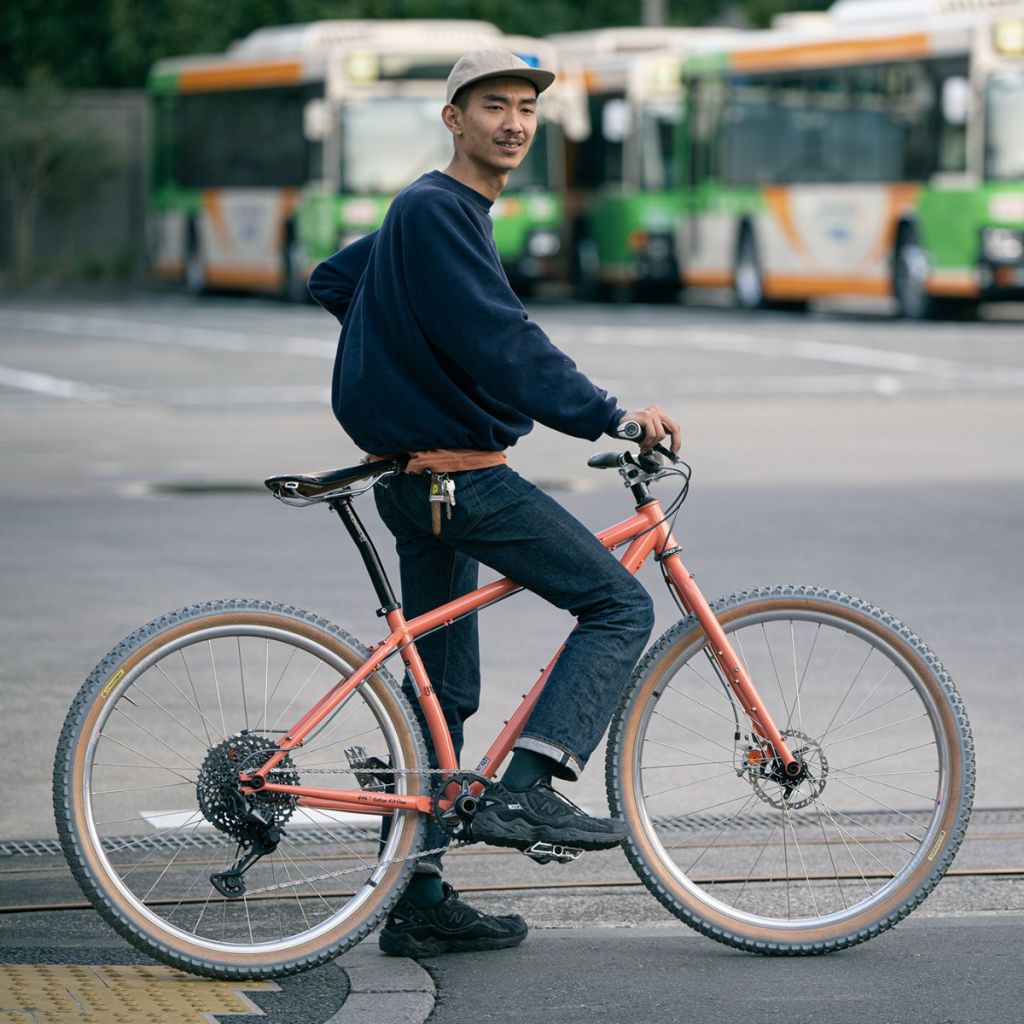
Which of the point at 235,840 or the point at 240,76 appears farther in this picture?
the point at 240,76

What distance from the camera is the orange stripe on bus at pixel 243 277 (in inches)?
1239

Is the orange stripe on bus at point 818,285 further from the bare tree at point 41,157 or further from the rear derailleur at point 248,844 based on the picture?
the rear derailleur at point 248,844

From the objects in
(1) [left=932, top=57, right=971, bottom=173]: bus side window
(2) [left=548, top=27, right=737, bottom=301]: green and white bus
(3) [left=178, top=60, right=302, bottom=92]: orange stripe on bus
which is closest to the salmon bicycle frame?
(1) [left=932, top=57, right=971, bottom=173]: bus side window

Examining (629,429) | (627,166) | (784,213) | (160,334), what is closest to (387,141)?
(627,166)

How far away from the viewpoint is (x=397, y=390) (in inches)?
181

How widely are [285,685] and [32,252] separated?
33.2 metres

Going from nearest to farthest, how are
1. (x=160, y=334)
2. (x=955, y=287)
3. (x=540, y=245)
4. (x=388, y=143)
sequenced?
(x=955, y=287), (x=160, y=334), (x=388, y=143), (x=540, y=245)

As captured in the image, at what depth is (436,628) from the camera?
4773mm

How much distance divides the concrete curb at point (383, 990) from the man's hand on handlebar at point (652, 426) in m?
1.09

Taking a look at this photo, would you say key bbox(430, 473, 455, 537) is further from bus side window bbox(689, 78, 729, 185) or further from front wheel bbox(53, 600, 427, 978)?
bus side window bbox(689, 78, 729, 185)

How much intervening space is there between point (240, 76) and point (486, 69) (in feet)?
93.8

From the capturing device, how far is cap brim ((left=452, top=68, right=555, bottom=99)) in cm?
455

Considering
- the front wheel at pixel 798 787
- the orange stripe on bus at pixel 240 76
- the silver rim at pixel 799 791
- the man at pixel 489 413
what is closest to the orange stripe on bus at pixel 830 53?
the orange stripe on bus at pixel 240 76

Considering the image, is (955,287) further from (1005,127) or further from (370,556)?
(370,556)
